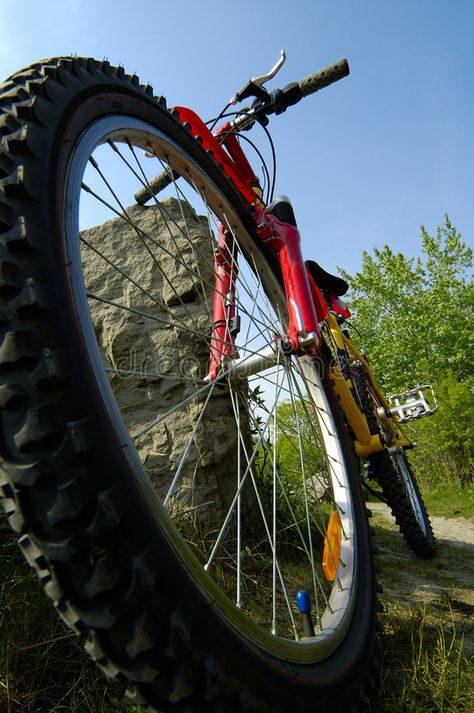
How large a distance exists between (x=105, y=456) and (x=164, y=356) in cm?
173

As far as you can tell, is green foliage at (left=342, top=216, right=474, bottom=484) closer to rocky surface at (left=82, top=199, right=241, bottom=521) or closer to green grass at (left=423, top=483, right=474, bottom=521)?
green grass at (left=423, top=483, right=474, bottom=521)

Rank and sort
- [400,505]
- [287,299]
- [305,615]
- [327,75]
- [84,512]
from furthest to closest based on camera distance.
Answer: [400,505], [327,75], [287,299], [305,615], [84,512]

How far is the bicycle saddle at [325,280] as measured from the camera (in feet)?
9.04

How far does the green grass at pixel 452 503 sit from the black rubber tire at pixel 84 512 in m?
4.48

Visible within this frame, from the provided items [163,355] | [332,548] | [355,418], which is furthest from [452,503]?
[332,548]

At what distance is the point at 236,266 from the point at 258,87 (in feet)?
2.73

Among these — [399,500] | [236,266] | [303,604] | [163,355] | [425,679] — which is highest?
[236,266]

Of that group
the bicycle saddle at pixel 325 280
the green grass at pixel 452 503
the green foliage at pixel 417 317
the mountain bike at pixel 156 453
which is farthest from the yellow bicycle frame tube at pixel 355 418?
the green foliage at pixel 417 317

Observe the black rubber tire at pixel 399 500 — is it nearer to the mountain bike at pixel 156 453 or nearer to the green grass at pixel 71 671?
the mountain bike at pixel 156 453

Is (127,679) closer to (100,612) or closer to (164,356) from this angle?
(100,612)

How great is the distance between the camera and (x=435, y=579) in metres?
1.98

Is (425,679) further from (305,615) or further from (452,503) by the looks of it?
(452,503)

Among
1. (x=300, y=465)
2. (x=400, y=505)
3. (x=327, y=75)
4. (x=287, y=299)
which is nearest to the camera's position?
(x=287, y=299)

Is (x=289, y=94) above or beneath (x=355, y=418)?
above
